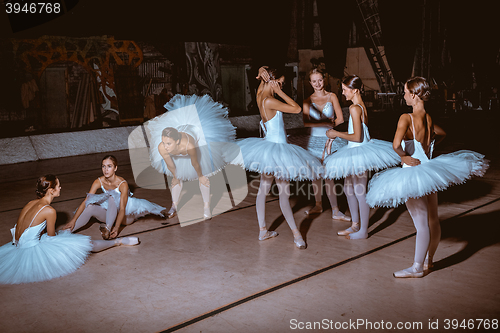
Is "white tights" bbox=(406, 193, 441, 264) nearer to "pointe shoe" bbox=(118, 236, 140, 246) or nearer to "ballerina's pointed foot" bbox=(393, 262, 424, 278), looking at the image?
"ballerina's pointed foot" bbox=(393, 262, 424, 278)

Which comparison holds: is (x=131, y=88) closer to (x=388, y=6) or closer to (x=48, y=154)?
(x=48, y=154)

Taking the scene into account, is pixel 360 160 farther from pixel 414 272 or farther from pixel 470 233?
pixel 470 233

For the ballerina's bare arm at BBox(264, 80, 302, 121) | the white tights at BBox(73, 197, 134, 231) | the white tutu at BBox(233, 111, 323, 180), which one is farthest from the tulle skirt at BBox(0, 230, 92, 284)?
the ballerina's bare arm at BBox(264, 80, 302, 121)

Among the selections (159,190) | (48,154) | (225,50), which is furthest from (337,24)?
(159,190)

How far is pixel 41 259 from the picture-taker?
4082 mm

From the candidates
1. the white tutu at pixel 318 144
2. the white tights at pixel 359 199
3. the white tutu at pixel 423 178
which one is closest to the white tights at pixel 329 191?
the white tutu at pixel 318 144

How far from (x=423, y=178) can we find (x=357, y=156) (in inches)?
43.8

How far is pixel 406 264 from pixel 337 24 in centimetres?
2433

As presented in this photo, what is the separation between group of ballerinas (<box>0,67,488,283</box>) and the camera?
12.3ft

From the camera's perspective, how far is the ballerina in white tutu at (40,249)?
404cm

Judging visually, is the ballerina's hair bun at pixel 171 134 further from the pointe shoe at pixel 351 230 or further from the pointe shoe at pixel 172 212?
the pointe shoe at pixel 351 230

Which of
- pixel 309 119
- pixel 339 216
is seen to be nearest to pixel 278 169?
pixel 309 119

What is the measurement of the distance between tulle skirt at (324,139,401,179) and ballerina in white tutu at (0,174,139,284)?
2606mm

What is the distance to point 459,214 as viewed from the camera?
19.2 ft
